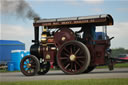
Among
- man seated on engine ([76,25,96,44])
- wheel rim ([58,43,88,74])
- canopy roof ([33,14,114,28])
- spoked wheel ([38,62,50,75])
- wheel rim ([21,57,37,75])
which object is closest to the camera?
canopy roof ([33,14,114,28])

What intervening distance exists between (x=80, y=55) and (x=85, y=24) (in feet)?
6.41

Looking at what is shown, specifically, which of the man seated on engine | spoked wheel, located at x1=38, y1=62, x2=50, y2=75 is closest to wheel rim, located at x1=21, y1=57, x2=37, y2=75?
spoked wheel, located at x1=38, y1=62, x2=50, y2=75

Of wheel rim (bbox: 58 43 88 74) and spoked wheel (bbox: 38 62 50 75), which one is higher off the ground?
wheel rim (bbox: 58 43 88 74)

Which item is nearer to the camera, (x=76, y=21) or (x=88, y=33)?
(x=76, y=21)

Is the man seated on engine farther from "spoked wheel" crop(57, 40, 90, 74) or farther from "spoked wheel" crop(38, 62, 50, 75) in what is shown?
"spoked wheel" crop(38, 62, 50, 75)

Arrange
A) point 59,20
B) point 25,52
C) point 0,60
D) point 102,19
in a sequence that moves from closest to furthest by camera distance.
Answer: point 102,19 → point 59,20 → point 25,52 → point 0,60

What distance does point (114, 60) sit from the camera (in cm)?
1881

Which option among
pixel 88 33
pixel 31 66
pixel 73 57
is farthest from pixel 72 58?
pixel 31 66

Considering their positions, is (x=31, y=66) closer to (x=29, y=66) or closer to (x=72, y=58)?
(x=29, y=66)

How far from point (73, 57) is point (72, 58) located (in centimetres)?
8

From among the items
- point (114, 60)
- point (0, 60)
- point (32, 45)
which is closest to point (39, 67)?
point (32, 45)

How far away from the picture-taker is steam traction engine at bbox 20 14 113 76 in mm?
18000

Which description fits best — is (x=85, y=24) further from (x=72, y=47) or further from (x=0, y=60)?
(x=0, y=60)

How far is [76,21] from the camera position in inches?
717
